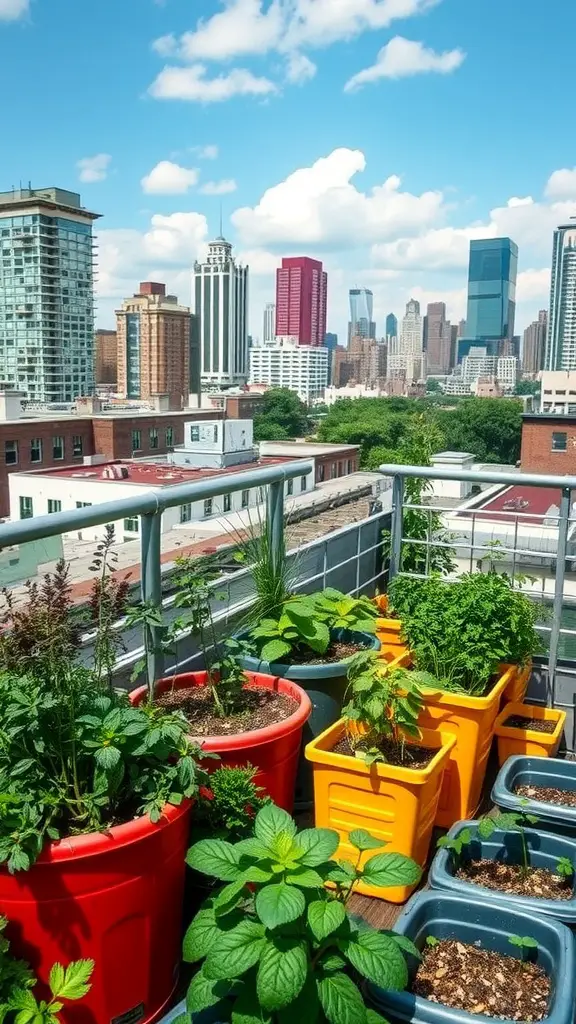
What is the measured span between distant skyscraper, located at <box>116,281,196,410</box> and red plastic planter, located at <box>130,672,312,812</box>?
9254cm

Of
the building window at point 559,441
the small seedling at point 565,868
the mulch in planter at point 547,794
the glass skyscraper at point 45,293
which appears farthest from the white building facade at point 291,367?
the small seedling at point 565,868

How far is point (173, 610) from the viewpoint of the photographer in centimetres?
244

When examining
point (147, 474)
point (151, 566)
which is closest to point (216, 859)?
point (151, 566)

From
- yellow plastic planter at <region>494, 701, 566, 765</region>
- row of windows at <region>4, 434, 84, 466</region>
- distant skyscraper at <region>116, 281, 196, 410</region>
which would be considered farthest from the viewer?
distant skyscraper at <region>116, 281, 196, 410</region>

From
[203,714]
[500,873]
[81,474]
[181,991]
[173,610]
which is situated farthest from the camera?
[81,474]

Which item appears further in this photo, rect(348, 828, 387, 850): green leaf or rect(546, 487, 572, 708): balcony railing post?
rect(546, 487, 572, 708): balcony railing post

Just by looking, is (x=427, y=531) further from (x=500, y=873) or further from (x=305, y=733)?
(x=500, y=873)

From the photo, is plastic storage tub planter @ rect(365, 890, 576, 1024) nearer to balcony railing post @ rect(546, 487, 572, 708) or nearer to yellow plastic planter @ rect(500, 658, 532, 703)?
yellow plastic planter @ rect(500, 658, 532, 703)

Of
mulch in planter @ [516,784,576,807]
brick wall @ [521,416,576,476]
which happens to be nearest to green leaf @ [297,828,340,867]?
mulch in planter @ [516,784,576,807]

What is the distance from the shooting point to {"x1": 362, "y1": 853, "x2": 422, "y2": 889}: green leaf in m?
1.49

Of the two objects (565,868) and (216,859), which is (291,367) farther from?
(216,859)

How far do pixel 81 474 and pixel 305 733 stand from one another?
30256mm

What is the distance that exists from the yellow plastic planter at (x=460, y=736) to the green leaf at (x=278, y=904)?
1.24 meters

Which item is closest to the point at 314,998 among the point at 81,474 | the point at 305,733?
the point at 305,733
